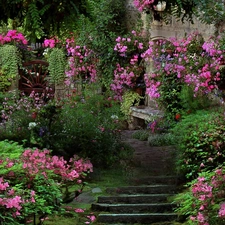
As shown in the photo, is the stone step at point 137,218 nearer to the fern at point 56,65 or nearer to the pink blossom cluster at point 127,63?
the pink blossom cluster at point 127,63

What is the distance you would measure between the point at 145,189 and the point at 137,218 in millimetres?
923

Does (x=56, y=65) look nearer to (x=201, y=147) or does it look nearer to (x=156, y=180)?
(x=156, y=180)

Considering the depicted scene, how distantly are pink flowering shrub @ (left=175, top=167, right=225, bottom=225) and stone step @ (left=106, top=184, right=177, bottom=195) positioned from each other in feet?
3.95

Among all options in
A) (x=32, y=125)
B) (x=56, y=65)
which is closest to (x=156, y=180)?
(x=32, y=125)

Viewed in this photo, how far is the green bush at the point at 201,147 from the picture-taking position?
7266 mm

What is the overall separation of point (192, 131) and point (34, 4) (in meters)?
3.52

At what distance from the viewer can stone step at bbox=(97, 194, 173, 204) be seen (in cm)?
714

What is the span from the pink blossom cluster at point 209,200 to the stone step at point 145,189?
146 centimetres

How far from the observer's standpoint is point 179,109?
10578mm

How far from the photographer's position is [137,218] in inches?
259

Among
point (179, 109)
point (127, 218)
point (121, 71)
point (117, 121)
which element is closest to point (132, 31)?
point (121, 71)

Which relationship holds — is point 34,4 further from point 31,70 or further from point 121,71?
point 31,70

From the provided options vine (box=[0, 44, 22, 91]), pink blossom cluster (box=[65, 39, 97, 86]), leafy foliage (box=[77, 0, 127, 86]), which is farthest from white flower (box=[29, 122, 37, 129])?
vine (box=[0, 44, 22, 91])

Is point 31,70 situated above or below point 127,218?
above
